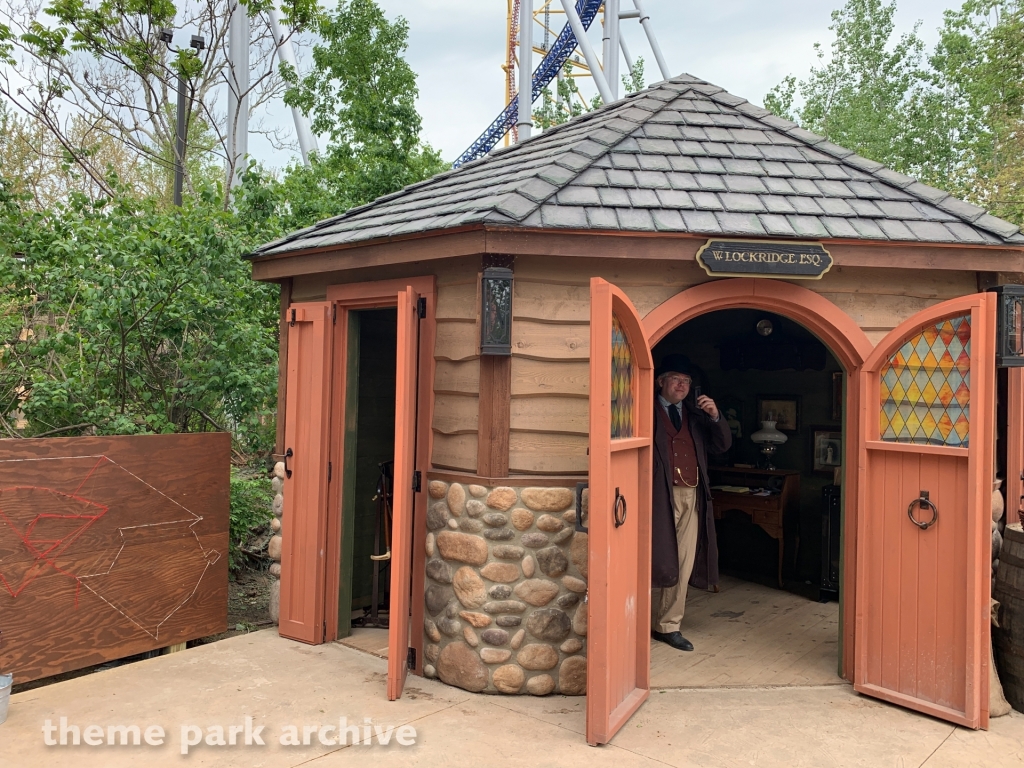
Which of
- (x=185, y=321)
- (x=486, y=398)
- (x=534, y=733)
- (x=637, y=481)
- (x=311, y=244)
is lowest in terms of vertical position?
(x=534, y=733)

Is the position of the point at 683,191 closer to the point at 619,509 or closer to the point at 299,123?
the point at 619,509

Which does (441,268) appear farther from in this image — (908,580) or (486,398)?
(908,580)

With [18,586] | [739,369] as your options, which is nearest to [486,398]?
[18,586]

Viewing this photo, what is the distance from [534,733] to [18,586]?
296cm

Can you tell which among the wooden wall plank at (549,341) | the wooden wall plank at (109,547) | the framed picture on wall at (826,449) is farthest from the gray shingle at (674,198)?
the wooden wall plank at (109,547)

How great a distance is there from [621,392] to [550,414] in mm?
551

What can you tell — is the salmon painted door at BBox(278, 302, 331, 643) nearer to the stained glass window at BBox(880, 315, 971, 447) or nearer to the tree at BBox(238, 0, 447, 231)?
the stained glass window at BBox(880, 315, 971, 447)

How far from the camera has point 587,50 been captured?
14977 millimetres

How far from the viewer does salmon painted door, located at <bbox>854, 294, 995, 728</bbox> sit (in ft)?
13.1

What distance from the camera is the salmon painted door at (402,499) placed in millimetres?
4293

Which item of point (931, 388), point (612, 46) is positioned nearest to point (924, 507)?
point (931, 388)

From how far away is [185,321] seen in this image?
6695 mm

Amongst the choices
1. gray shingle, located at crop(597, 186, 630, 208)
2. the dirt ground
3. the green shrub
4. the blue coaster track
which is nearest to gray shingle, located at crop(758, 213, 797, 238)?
gray shingle, located at crop(597, 186, 630, 208)

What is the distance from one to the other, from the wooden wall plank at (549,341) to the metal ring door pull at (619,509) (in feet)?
2.93
